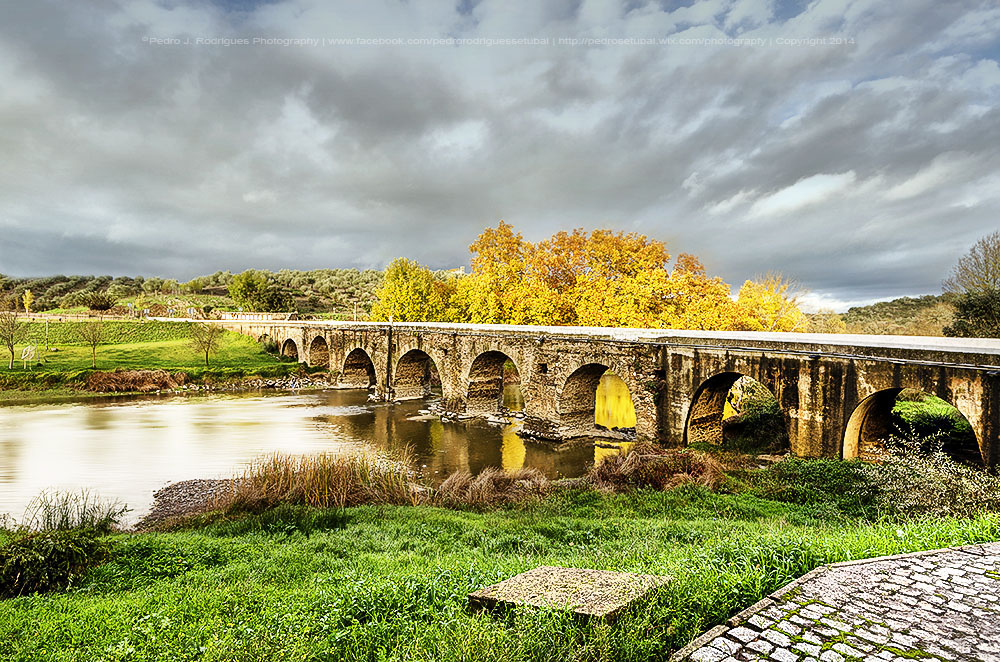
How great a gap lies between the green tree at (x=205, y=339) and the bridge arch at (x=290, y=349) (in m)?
4.50

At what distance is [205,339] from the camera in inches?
1415

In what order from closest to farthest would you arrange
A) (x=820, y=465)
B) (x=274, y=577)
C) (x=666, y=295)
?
(x=274, y=577)
(x=820, y=465)
(x=666, y=295)

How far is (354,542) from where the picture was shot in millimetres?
7414

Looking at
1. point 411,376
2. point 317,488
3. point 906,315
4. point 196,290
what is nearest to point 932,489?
point 317,488

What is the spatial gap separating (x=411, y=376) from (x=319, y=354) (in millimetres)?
11139

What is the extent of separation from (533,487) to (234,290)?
65339mm

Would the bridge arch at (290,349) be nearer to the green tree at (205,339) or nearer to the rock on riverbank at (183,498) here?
the green tree at (205,339)

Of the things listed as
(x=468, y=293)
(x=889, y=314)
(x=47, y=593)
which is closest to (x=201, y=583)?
(x=47, y=593)

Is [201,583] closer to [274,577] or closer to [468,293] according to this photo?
[274,577]

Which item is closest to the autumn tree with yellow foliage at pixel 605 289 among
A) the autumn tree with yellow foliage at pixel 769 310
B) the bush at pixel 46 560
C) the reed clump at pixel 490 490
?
the autumn tree with yellow foliage at pixel 769 310

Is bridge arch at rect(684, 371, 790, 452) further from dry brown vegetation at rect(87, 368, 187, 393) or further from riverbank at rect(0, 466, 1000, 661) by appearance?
dry brown vegetation at rect(87, 368, 187, 393)

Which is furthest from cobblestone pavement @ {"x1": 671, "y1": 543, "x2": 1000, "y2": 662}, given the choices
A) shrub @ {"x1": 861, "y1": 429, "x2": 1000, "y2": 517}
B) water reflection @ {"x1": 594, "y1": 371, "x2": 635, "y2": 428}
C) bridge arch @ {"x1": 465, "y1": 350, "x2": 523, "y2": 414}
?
bridge arch @ {"x1": 465, "y1": 350, "x2": 523, "y2": 414}

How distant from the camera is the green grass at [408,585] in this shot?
11.8 ft

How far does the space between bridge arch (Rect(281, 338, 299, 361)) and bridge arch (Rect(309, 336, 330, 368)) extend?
4161 mm
